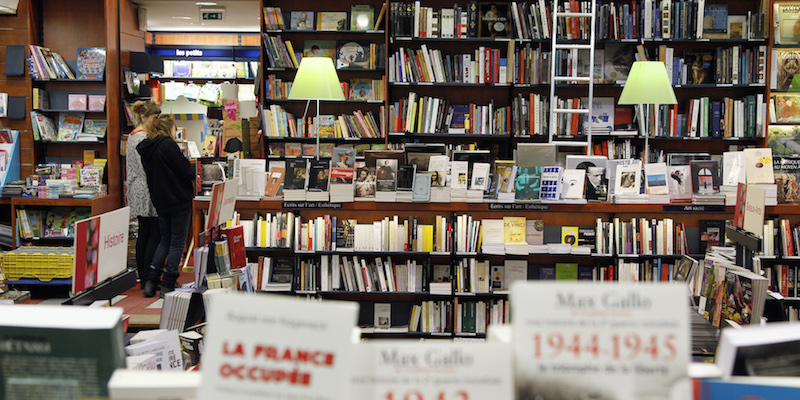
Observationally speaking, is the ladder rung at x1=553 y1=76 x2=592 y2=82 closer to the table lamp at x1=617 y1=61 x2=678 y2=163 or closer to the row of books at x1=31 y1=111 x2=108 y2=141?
the table lamp at x1=617 y1=61 x2=678 y2=163

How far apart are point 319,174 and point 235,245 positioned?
874 millimetres

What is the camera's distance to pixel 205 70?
9.21m

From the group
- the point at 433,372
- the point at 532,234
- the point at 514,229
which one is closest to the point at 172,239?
the point at 514,229

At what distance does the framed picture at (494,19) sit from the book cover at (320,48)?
1.50 m

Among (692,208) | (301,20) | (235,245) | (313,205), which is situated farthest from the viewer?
(301,20)

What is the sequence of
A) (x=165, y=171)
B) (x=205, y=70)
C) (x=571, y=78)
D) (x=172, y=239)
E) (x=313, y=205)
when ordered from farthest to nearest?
(x=205, y=70) → (x=571, y=78) → (x=172, y=239) → (x=165, y=171) → (x=313, y=205)

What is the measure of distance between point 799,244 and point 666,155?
7.28ft

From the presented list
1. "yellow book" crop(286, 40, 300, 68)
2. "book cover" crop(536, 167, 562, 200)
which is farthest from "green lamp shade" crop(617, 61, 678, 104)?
"yellow book" crop(286, 40, 300, 68)

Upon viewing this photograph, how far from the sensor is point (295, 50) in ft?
21.0

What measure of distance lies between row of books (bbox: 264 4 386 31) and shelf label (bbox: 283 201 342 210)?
262 cm

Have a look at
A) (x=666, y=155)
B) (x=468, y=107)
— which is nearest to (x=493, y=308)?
(x=468, y=107)

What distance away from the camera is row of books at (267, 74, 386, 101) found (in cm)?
628

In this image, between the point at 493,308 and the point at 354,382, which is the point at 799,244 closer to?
the point at 493,308

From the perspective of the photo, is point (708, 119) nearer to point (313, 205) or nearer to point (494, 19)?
point (494, 19)
